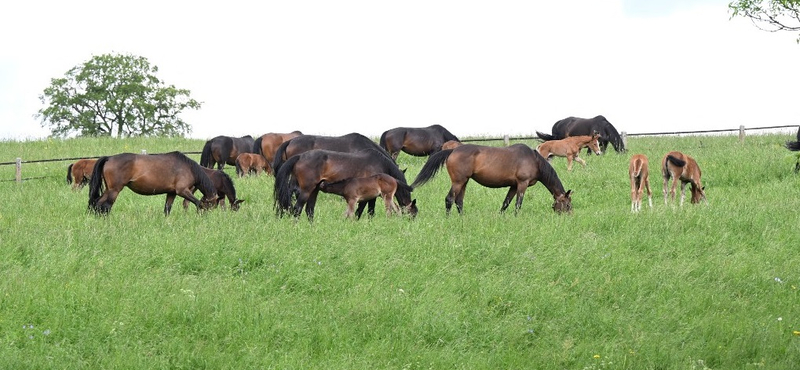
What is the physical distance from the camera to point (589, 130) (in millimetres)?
33656

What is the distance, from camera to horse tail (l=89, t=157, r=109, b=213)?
54.0ft

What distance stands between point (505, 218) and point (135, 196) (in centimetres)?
1256

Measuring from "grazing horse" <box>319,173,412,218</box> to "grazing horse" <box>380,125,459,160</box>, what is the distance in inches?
558

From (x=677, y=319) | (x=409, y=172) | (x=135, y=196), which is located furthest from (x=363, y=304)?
(x=409, y=172)

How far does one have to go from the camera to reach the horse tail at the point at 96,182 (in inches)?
648

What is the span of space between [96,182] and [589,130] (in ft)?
70.9

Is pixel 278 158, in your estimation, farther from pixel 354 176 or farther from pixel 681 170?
pixel 681 170

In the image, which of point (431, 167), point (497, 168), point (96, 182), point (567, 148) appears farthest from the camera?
point (567, 148)

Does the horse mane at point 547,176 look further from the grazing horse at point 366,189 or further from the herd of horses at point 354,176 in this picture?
the grazing horse at point 366,189

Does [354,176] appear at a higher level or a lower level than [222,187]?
higher

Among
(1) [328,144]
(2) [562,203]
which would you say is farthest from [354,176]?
(1) [328,144]

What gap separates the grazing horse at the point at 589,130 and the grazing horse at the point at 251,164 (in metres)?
10.5

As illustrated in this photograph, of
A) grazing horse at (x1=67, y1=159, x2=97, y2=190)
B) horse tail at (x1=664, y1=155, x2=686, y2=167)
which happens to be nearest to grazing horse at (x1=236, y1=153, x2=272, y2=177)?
grazing horse at (x1=67, y1=159, x2=97, y2=190)

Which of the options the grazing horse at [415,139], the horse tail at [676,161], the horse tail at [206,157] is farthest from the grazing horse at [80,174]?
the horse tail at [676,161]
